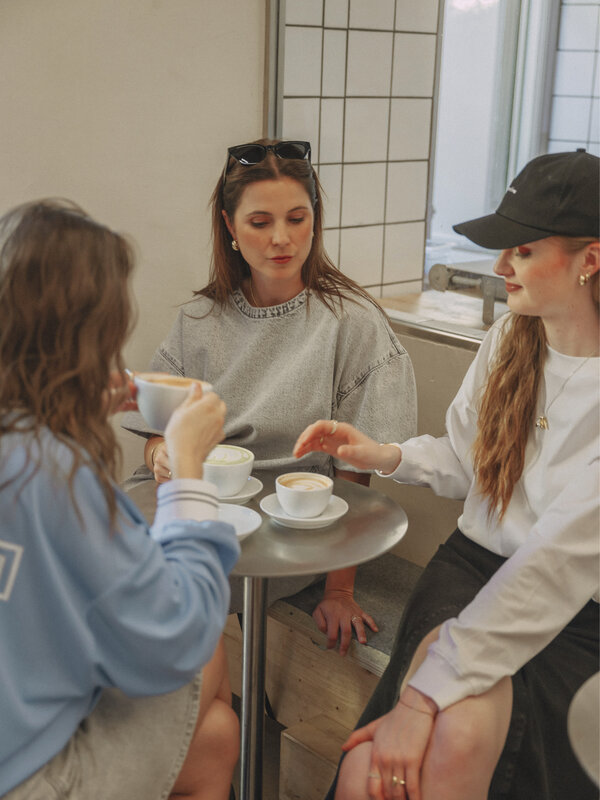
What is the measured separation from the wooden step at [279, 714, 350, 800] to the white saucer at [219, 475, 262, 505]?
56 centimetres

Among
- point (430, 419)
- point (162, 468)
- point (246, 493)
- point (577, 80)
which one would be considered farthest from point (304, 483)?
point (577, 80)

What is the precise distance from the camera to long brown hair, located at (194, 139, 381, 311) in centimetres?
194

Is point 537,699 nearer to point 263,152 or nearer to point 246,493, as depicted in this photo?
point 246,493

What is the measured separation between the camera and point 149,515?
1553 millimetres

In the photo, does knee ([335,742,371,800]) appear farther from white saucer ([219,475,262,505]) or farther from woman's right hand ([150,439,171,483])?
woman's right hand ([150,439,171,483])

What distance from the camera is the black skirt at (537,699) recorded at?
1.41m

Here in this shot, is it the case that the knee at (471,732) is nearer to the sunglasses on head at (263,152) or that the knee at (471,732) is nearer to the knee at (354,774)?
the knee at (354,774)

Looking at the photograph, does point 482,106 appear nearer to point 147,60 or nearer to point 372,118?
point 372,118

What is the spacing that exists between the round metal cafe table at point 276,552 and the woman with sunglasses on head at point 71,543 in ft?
0.76

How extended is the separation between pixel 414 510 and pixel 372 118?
3.95 ft

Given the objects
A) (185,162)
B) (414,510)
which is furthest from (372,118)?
(414,510)

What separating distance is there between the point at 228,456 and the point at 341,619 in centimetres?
50

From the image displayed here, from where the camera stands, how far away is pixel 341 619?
193 centimetres

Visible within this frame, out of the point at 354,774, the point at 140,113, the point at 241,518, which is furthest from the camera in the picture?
the point at 140,113
